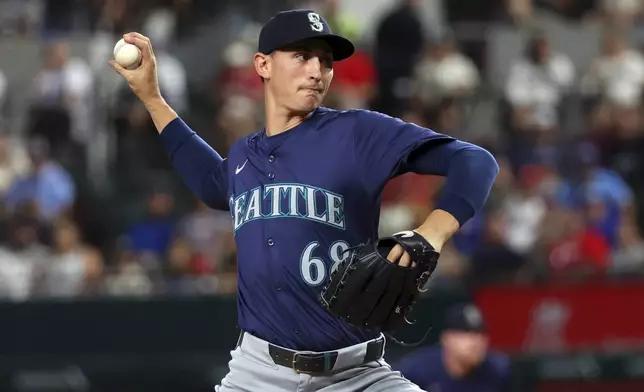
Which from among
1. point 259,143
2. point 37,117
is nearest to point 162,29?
point 37,117

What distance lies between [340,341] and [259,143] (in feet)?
2.59

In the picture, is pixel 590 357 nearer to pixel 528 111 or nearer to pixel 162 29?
pixel 528 111

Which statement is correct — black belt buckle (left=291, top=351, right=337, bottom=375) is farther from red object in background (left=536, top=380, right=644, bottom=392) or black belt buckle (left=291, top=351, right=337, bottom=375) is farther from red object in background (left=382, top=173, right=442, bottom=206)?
red object in background (left=382, top=173, right=442, bottom=206)

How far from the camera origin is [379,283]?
3.88 m

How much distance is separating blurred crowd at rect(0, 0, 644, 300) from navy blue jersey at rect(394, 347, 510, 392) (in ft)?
6.76

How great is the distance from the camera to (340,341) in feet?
14.1

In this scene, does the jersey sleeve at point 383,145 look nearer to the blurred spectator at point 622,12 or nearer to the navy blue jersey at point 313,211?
the navy blue jersey at point 313,211

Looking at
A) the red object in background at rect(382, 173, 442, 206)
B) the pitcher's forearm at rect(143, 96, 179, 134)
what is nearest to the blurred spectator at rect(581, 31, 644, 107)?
the red object in background at rect(382, 173, 442, 206)

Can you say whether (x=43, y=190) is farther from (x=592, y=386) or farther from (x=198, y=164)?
(x=198, y=164)

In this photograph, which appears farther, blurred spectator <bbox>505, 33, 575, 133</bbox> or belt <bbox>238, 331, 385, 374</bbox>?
blurred spectator <bbox>505, 33, 575, 133</bbox>

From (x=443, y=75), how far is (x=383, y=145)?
8.39m

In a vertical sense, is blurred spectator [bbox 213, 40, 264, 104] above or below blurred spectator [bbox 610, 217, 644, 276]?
above

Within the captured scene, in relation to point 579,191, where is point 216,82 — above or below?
above

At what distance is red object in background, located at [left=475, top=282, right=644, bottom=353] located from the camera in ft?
31.4
